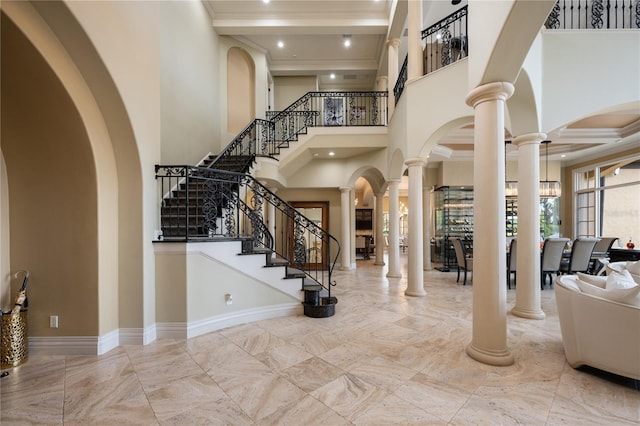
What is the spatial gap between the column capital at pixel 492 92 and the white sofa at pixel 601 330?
6.79 feet

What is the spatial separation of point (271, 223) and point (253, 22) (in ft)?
18.8

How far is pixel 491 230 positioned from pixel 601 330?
1231 mm

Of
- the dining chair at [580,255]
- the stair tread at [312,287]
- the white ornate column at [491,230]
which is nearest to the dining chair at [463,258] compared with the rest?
the dining chair at [580,255]

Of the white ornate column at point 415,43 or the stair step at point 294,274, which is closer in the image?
the stair step at point 294,274

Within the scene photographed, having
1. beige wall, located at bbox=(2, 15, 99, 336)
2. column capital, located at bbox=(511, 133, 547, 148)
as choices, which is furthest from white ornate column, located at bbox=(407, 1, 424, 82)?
beige wall, located at bbox=(2, 15, 99, 336)

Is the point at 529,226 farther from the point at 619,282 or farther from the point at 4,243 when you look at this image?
the point at 4,243

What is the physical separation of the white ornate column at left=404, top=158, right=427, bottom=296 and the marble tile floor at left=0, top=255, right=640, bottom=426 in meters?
1.74

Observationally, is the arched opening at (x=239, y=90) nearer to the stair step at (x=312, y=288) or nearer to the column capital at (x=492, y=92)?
the stair step at (x=312, y=288)

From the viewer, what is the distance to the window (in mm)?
7844

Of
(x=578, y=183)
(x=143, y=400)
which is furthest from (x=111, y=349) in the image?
(x=578, y=183)

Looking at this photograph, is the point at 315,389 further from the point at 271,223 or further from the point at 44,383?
the point at 271,223

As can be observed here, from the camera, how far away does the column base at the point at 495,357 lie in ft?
9.27

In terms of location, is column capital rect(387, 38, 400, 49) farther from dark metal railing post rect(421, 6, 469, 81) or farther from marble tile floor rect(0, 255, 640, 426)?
marble tile floor rect(0, 255, 640, 426)

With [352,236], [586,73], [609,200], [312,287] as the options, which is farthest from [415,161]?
[609,200]
